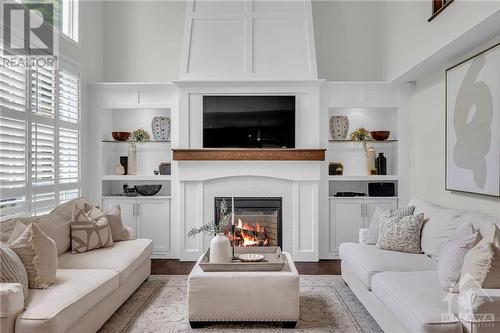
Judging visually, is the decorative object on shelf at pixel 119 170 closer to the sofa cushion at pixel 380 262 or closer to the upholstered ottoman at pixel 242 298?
the upholstered ottoman at pixel 242 298

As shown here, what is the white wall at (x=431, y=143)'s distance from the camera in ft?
13.6

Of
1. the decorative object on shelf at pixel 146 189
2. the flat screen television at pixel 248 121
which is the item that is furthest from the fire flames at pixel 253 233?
the decorative object on shelf at pixel 146 189

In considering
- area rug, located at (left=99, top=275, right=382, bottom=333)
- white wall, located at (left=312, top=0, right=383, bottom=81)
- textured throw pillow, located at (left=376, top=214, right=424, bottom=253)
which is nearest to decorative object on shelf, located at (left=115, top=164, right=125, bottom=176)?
area rug, located at (left=99, top=275, right=382, bottom=333)

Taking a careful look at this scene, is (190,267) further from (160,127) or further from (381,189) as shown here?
(381,189)

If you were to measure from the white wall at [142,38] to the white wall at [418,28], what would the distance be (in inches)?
113

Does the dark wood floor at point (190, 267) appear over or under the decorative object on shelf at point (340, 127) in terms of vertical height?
under

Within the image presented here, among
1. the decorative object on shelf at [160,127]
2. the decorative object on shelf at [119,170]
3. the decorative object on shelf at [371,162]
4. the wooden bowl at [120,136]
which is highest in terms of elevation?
the decorative object on shelf at [160,127]

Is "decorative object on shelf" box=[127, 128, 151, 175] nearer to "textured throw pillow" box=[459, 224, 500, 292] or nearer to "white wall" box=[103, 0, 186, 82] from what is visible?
"white wall" box=[103, 0, 186, 82]

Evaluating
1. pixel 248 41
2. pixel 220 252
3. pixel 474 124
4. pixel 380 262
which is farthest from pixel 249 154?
pixel 474 124

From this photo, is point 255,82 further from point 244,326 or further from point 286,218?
point 244,326

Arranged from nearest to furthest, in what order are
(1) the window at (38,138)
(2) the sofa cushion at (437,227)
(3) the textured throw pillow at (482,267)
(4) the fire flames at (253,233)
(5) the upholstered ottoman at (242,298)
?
(3) the textured throw pillow at (482,267) → (5) the upholstered ottoman at (242,298) → (2) the sofa cushion at (437,227) → (1) the window at (38,138) → (4) the fire flames at (253,233)

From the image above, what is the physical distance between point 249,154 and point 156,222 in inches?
61.8

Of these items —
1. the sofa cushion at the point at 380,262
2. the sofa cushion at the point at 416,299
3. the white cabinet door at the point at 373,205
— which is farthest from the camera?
the white cabinet door at the point at 373,205

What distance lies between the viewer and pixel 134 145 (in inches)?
218
